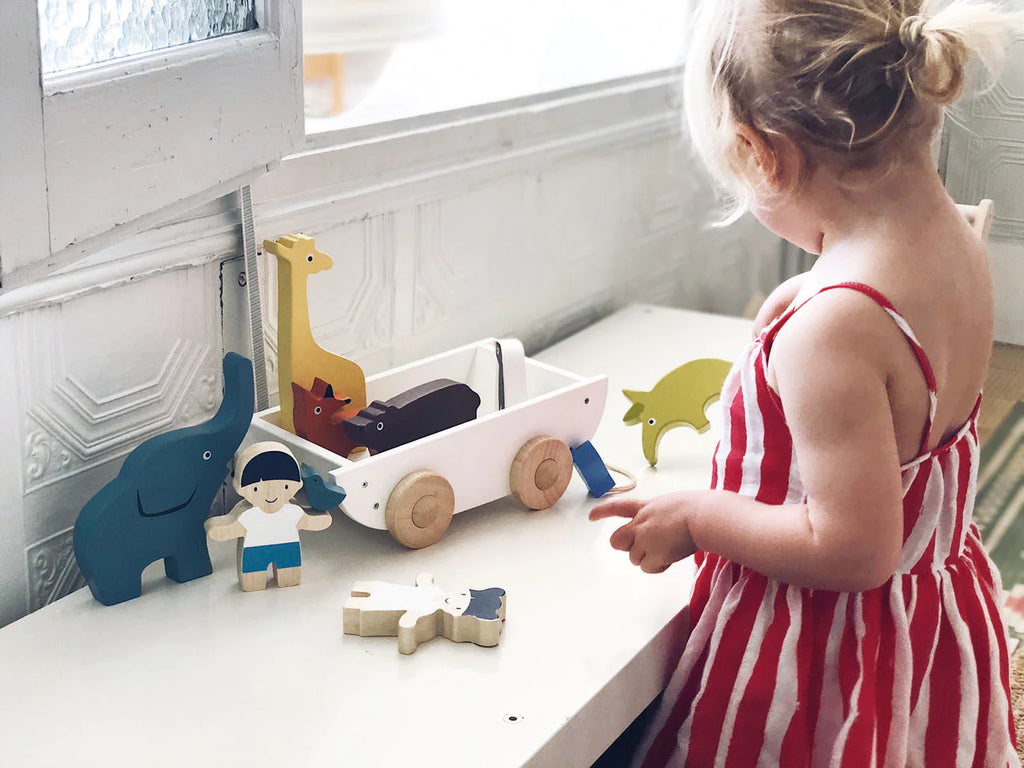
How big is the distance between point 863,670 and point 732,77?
0.42m

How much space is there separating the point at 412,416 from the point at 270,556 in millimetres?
161

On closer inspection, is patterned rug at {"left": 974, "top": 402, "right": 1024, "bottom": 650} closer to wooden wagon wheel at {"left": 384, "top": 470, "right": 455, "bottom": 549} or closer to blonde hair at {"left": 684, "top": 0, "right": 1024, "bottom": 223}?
blonde hair at {"left": 684, "top": 0, "right": 1024, "bottom": 223}

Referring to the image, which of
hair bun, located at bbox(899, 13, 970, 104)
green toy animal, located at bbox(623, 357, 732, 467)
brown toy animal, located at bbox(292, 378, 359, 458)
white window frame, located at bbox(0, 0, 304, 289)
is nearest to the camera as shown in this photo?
white window frame, located at bbox(0, 0, 304, 289)

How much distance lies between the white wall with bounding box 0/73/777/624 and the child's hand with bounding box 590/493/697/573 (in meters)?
0.38

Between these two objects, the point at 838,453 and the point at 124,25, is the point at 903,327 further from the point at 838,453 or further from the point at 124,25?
the point at 124,25

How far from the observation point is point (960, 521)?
2.69 feet

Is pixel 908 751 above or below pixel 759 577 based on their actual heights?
below

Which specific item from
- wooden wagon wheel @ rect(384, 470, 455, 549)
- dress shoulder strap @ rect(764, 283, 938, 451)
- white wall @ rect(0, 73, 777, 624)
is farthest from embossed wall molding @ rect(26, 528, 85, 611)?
dress shoulder strap @ rect(764, 283, 938, 451)

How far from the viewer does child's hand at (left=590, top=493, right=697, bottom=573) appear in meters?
0.81

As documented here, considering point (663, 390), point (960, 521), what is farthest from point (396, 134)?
point (960, 521)

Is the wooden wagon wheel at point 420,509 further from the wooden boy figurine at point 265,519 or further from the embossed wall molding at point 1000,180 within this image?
the embossed wall molding at point 1000,180

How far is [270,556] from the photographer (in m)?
0.83

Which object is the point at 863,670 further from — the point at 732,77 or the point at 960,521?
the point at 732,77

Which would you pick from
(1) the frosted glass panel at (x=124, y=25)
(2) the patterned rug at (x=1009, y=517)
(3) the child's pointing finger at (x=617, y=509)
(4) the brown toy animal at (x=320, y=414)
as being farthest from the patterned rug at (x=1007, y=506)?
(1) the frosted glass panel at (x=124, y=25)
